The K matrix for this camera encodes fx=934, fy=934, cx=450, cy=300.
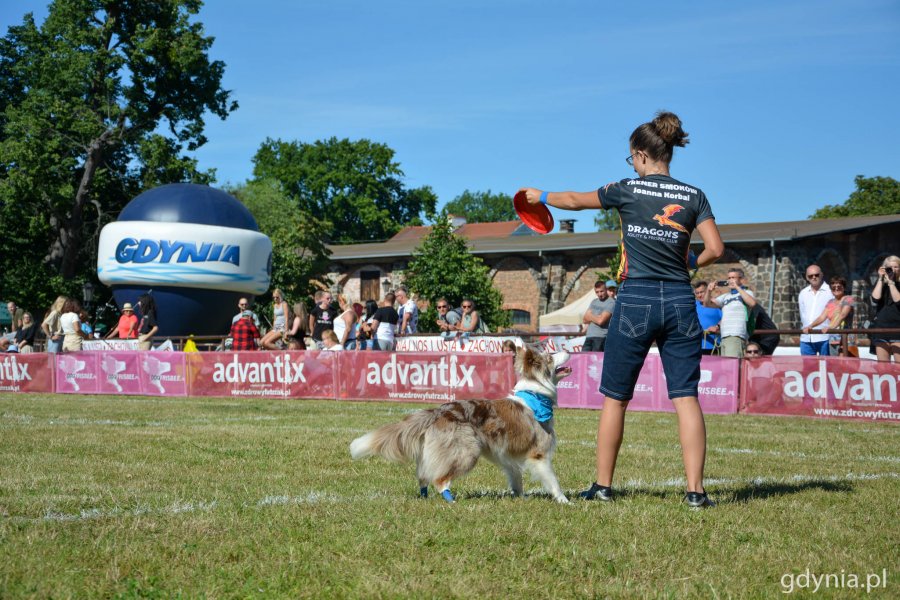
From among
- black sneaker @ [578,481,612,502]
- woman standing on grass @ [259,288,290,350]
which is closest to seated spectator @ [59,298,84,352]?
woman standing on grass @ [259,288,290,350]

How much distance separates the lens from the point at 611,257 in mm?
42312

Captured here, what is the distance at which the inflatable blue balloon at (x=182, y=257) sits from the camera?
95.8 ft

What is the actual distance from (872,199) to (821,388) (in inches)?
2051

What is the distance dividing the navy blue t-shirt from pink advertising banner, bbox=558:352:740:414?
28.1 ft

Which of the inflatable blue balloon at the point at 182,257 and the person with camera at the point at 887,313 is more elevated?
the inflatable blue balloon at the point at 182,257

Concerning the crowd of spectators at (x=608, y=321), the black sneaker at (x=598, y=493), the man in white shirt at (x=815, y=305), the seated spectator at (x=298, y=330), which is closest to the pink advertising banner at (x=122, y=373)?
the crowd of spectators at (x=608, y=321)

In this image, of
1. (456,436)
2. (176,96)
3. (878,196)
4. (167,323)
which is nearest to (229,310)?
(167,323)

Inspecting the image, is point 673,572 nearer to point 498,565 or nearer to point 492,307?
point 498,565

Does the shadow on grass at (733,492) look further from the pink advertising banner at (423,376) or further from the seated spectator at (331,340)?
the seated spectator at (331,340)

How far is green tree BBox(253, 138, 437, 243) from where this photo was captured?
3428 inches

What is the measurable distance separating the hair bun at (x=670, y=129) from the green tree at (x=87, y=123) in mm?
39700

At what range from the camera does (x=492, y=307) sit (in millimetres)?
42219

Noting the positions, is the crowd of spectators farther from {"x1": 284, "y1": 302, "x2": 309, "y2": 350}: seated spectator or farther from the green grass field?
the green grass field

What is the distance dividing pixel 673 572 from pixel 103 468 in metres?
5.02
